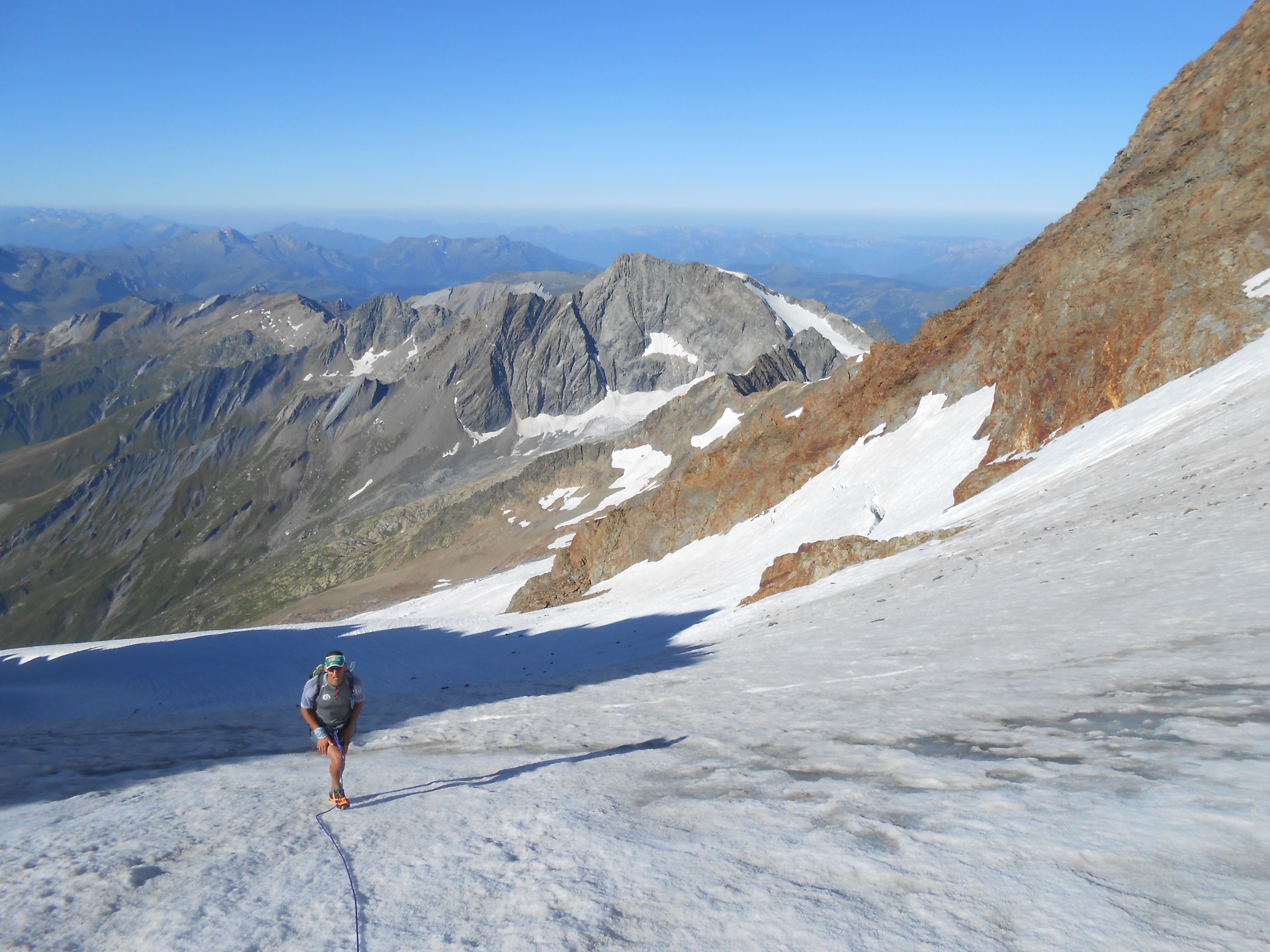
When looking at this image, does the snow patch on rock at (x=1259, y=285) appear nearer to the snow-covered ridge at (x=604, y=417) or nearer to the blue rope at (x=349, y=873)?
the blue rope at (x=349, y=873)

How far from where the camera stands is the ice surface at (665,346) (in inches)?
6614

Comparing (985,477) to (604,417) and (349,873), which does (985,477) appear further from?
(604,417)

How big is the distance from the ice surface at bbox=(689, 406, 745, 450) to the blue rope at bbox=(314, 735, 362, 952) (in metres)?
88.3

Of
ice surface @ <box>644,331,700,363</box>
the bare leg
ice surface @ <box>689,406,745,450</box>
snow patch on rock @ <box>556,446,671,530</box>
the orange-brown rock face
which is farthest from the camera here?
Result: ice surface @ <box>644,331,700,363</box>

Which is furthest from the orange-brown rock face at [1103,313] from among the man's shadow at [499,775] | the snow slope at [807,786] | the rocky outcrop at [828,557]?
the man's shadow at [499,775]

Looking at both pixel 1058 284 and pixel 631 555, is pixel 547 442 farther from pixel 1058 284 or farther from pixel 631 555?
pixel 1058 284

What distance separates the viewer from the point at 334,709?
8.66 m

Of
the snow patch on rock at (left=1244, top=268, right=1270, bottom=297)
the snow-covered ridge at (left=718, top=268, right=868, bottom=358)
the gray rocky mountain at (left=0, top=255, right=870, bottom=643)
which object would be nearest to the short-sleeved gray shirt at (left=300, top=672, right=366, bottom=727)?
the snow patch on rock at (left=1244, top=268, right=1270, bottom=297)

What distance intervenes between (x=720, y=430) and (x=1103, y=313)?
69.7 m

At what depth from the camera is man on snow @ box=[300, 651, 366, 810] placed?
27.7 ft

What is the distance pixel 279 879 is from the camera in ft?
21.5

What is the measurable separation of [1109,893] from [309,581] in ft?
396

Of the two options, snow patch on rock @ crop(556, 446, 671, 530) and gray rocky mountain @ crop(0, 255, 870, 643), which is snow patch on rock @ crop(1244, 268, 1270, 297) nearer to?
snow patch on rock @ crop(556, 446, 671, 530)

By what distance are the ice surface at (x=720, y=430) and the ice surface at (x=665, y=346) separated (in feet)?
223
